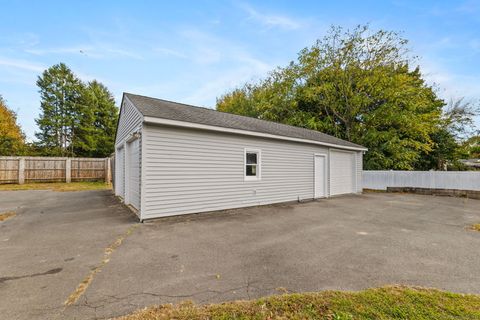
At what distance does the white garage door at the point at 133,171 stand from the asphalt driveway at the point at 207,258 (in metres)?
0.80

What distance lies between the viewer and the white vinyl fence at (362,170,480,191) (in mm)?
11359

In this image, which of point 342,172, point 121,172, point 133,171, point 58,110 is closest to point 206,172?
point 133,171

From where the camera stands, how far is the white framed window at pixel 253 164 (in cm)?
783

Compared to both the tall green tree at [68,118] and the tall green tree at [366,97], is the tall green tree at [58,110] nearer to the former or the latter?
the tall green tree at [68,118]

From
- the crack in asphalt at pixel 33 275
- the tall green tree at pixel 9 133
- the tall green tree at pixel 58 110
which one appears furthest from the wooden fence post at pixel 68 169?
the crack in asphalt at pixel 33 275

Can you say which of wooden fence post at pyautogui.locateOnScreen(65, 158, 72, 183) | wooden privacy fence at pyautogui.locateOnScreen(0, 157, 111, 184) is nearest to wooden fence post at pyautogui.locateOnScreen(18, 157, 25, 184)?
wooden privacy fence at pyautogui.locateOnScreen(0, 157, 111, 184)

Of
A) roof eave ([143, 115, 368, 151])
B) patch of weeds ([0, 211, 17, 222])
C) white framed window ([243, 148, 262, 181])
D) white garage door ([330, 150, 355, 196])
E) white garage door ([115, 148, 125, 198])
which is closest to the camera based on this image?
roof eave ([143, 115, 368, 151])

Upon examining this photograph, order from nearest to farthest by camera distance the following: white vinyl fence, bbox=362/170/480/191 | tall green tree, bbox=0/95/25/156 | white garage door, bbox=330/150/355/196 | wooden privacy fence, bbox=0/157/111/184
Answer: white garage door, bbox=330/150/355/196, white vinyl fence, bbox=362/170/480/191, wooden privacy fence, bbox=0/157/111/184, tall green tree, bbox=0/95/25/156

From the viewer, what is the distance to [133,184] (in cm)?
692

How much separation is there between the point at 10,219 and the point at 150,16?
911 centimetres

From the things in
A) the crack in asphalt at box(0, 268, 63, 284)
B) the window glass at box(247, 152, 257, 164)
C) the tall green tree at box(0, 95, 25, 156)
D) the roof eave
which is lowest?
the crack in asphalt at box(0, 268, 63, 284)

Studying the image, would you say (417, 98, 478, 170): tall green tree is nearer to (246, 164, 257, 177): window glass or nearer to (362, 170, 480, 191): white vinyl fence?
(362, 170, 480, 191): white vinyl fence

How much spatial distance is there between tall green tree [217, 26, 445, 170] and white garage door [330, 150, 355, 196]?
511 centimetres

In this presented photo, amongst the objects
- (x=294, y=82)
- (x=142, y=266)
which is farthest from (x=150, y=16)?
(x=294, y=82)
